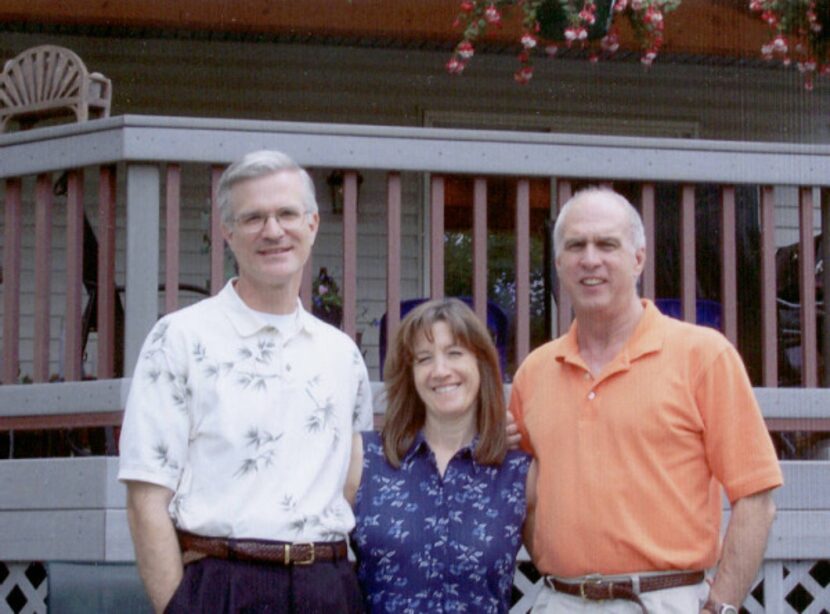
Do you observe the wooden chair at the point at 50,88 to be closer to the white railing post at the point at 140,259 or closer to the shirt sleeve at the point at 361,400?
the white railing post at the point at 140,259

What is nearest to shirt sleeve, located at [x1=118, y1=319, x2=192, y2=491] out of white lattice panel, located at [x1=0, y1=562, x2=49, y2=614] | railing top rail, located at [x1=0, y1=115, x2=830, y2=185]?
railing top rail, located at [x1=0, y1=115, x2=830, y2=185]

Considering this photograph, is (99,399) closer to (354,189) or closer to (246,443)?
(354,189)

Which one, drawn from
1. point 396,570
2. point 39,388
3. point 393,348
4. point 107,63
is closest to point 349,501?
point 396,570

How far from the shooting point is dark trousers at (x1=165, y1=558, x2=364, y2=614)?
2.48 meters

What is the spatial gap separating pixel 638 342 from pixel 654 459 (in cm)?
27

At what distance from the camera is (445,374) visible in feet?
9.29

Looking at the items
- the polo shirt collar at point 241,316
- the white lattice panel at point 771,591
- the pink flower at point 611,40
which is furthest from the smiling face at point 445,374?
the pink flower at point 611,40

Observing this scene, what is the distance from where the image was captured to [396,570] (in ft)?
8.93

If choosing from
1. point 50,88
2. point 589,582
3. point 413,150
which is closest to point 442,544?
point 589,582

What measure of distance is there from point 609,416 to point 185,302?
514cm

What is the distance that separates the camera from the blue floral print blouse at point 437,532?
271cm

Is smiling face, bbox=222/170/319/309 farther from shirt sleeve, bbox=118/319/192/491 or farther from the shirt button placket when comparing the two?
the shirt button placket

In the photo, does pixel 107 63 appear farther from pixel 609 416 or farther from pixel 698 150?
pixel 609 416

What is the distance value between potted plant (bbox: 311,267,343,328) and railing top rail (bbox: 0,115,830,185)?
1542 millimetres
